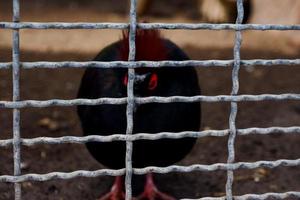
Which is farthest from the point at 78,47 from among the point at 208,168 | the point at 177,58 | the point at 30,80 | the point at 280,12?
the point at 208,168

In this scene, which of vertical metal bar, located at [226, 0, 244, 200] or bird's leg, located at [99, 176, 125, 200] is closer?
vertical metal bar, located at [226, 0, 244, 200]

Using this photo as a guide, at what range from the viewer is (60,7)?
7.76 meters

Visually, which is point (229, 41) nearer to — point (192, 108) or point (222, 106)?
point (222, 106)

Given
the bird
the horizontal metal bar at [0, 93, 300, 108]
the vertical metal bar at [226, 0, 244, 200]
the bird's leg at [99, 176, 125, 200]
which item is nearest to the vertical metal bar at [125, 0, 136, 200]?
the horizontal metal bar at [0, 93, 300, 108]

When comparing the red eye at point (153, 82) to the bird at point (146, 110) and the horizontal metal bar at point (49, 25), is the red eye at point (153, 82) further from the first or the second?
→ the horizontal metal bar at point (49, 25)

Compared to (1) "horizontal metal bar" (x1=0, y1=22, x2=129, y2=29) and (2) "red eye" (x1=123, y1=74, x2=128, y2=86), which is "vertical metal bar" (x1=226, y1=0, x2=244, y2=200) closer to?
(1) "horizontal metal bar" (x1=0, y1=22, x2=129, y2=29)

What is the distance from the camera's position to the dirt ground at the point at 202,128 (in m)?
3.74

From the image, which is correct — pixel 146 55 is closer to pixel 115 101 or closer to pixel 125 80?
pixel 125 80

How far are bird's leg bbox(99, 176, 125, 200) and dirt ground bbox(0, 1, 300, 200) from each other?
8 cm

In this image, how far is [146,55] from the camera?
10.4 ft

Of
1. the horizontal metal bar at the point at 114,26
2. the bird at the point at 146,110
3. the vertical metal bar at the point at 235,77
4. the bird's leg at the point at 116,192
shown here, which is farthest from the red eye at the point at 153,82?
the horizontal metal bar at the point at 114,26

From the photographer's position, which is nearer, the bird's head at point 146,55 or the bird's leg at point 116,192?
the bird's head at point 146,55

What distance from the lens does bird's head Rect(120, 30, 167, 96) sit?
3.17 m

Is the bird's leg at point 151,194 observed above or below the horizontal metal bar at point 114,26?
below
